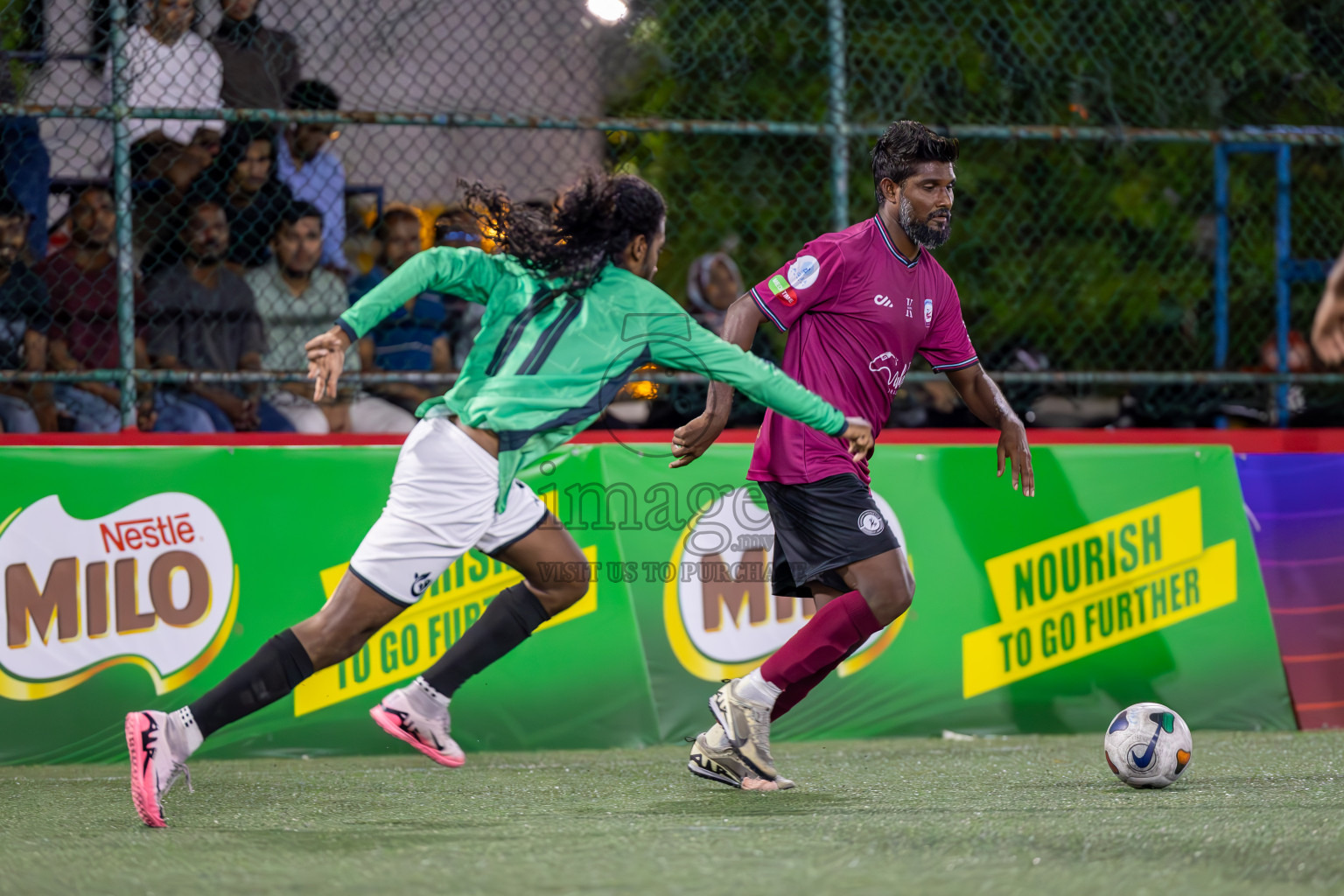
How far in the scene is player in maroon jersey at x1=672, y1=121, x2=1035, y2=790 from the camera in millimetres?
4715

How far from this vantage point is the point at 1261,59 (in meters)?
7.79

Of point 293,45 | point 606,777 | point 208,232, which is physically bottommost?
point 606,777

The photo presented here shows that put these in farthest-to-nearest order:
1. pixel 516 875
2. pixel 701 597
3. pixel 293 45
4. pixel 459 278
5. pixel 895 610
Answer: pixel 293 45 → pixel 701 597 → pixel 895 610 → pixel 459 278 → pixel 516 875

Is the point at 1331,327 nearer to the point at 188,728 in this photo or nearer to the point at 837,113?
the point at 837,113

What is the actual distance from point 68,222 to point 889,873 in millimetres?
4963

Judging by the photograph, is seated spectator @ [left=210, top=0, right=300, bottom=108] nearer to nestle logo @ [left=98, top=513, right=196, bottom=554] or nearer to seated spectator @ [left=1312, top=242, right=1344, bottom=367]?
nestle logo @ [left=98, top=513, right=196, bottom=554]

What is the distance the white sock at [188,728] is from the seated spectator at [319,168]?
3217 millimetres

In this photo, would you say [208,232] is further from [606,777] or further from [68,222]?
[606,777]

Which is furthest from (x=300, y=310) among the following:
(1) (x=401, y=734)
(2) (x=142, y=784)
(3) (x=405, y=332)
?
(2) (x=142, y=784)

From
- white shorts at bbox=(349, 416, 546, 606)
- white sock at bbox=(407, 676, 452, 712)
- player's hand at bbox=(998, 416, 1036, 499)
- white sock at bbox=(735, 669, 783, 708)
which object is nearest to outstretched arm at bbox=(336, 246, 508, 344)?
white shorts at bbox=(349, 416, 546, 606)

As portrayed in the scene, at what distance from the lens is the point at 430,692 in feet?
16.2

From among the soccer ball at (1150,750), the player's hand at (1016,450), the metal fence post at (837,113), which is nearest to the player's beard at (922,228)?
the player's hand at (1016,450)

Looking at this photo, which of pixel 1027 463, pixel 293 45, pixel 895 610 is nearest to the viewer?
pixel 895 610

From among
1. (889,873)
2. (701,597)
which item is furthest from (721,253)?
(889,873)
